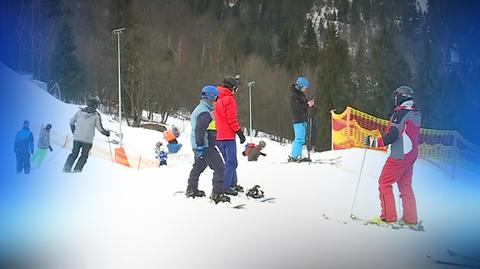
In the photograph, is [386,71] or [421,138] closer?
[421,138]

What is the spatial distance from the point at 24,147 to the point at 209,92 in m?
0.89

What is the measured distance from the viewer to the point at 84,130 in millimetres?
3451

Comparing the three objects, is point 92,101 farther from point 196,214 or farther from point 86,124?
point 196,214

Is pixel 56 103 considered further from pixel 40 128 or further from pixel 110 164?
pixel 110 164

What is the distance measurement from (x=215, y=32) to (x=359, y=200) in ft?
3.40

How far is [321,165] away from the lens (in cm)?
346

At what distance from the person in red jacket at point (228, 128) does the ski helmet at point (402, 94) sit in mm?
722

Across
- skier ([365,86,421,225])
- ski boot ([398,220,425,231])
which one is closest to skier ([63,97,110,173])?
skier ([365,86,421,225])

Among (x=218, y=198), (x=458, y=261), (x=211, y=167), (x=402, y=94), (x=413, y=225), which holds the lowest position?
(x=458, y=261)

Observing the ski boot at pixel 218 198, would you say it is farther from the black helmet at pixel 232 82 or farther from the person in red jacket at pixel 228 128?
the black helmet at pixel 232 82

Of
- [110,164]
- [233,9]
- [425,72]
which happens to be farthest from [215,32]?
[425,72]

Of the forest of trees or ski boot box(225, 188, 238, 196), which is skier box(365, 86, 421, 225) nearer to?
the forest of trees

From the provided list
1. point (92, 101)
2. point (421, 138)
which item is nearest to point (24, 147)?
point (92, 101)

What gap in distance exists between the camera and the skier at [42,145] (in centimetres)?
342
